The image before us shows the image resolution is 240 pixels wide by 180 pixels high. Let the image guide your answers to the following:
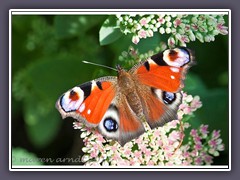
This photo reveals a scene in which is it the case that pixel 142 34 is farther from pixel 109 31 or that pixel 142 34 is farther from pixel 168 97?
pixel 168 97

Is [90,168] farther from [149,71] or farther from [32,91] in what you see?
[32,91]

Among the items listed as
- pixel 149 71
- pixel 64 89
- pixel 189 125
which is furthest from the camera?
pixel 64 89

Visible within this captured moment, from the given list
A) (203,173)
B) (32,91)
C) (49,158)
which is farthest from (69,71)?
(203,173)

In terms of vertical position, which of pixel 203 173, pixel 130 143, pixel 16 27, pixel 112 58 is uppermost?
pixel 16 27

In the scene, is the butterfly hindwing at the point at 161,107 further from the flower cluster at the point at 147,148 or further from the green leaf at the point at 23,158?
the green leaf at the point at 23,158

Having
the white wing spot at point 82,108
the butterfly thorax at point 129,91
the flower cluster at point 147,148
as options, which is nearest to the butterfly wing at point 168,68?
the butterfly thorax at point 129,91

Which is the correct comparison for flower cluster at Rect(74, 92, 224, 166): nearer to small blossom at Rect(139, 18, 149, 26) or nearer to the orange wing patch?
the orange wing patch
